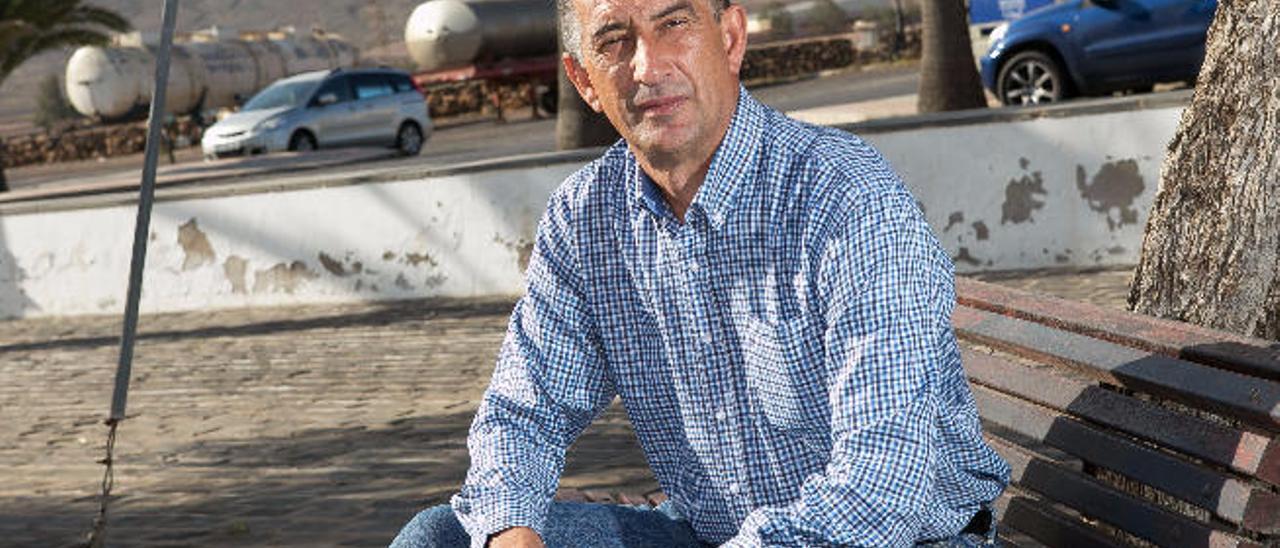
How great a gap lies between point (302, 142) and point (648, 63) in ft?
103

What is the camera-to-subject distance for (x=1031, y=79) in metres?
22.2

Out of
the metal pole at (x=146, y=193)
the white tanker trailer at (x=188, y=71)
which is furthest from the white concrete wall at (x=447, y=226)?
the white tanker trailer at (x=188, y=71)

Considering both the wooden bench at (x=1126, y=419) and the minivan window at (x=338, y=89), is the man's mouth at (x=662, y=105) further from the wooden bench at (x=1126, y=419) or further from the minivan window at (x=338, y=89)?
the minivan window at (x=338, y=89)

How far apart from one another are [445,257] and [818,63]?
4378 centimetres

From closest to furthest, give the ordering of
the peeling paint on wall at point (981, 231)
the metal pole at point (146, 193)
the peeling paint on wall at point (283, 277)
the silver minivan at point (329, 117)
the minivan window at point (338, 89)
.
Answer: the metal pole at point (146, 193) → the peeling paint on wall at point (981, 231) → the peeling paint on wall at point (283, 277) → the silver minivan at point (329, 117) → the minivan window at point (338, 89)

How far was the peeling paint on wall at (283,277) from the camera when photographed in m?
14.2

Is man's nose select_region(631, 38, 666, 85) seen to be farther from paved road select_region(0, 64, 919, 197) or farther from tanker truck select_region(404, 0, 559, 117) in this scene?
tanker truck select_region(404, 0, 559, 117)

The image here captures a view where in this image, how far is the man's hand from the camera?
3.38 meters

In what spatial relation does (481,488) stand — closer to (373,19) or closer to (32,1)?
(32,1)

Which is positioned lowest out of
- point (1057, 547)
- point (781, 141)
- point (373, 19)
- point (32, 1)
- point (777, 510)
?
point (373, 19)

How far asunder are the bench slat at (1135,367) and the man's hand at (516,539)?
2.99 feet

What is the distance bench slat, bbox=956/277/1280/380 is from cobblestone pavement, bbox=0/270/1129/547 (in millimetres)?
3174

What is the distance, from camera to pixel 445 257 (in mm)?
13742

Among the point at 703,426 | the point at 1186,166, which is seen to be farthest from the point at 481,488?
the point at 1186,166
